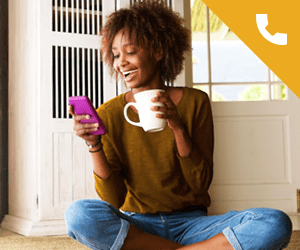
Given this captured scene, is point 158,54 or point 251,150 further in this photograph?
point 251,150

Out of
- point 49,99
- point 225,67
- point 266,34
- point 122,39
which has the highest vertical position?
point 266,34

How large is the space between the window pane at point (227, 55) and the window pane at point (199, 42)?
2.2 inches

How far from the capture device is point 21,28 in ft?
6.02

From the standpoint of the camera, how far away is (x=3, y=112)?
192cm

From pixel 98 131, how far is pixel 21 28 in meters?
1.27

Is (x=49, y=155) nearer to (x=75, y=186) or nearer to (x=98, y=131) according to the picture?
(x=75, y=186)

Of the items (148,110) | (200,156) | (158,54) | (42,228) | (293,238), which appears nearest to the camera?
(148,110)

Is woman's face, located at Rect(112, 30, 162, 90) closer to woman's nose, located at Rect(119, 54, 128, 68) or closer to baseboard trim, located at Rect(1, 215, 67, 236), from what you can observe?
woman's nose, located at Rect(119, 54, 128, 68)

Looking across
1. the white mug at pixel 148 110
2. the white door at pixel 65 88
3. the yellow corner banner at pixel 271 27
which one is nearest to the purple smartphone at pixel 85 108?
the white mug at pixel 148 110

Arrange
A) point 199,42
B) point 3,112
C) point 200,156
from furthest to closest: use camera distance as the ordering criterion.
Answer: point 199,42 → point 3,112 → point 200,156

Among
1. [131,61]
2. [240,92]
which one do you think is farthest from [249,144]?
[131,61]

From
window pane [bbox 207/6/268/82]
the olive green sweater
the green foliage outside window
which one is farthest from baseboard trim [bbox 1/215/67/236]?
the green foliage outside window

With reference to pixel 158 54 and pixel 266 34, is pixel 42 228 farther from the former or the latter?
pixel 266 34

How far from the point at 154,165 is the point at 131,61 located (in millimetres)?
318
